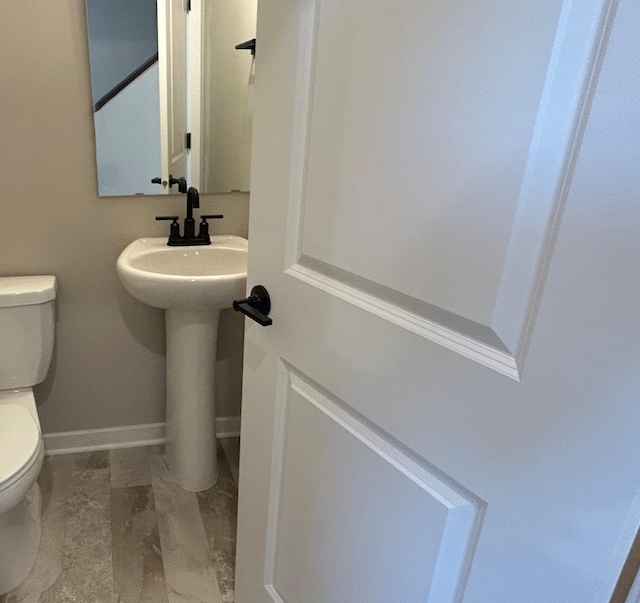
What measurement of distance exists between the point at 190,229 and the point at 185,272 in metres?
0.15

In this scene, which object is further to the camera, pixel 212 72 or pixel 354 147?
pixel 212 72

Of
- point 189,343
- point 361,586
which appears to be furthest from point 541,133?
point 189,343

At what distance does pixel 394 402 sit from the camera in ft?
2.40

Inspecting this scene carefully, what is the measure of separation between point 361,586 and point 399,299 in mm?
529

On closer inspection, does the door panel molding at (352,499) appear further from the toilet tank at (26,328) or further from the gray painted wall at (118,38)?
the gray painted wall at (118,38)

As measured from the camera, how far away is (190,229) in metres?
1.68

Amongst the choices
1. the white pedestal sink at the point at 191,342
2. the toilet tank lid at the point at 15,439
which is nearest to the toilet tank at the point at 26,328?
the toilet tank lid at the point at 15,439

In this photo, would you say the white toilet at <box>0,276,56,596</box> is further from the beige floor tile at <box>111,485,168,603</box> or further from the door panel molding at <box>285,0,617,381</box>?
the door panel molding at <box>285,0,617,381</box>

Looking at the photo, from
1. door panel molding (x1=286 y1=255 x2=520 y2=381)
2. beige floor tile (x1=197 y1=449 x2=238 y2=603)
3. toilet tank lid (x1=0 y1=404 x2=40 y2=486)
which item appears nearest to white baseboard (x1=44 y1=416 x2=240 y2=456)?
beige floor tile (x1=197 y1=449 x2=238 y2=603)

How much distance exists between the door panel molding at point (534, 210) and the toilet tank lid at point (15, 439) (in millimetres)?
1021

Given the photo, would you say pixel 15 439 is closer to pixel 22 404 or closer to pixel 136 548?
pixel 22 404

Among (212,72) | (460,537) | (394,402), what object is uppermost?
(212,72)

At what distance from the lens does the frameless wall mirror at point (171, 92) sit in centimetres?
151

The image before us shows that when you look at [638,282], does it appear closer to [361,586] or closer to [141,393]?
[361,586]
